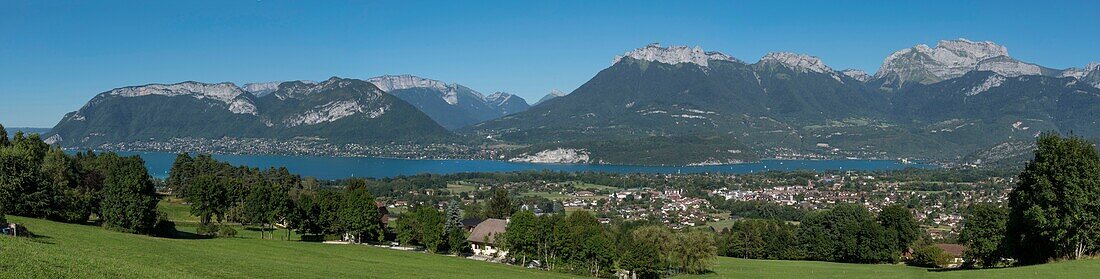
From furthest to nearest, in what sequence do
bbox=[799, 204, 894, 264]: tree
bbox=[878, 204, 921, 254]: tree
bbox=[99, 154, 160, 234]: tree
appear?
bbox=[878, 204, 921, 254]: tree, bbox=[799, 204, 894, 264]: tree, bbox=[99, 154, 160, 234]: tree

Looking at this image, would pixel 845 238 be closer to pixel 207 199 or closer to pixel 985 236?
pixel 985 236

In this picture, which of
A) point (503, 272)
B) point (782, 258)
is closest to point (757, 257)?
point (782, 258)

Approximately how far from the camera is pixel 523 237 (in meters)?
44.2

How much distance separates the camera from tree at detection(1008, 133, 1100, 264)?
28.5m

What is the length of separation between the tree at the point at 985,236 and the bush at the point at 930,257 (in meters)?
1.23

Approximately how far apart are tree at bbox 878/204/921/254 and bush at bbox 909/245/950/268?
10.5ft

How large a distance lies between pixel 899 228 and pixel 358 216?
3703 cm

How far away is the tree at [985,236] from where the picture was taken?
39.0m

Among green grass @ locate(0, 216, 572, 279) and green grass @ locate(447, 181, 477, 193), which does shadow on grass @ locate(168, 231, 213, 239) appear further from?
green grass @ locate(447, 181, 477, 193)

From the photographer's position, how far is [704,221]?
9556 cm

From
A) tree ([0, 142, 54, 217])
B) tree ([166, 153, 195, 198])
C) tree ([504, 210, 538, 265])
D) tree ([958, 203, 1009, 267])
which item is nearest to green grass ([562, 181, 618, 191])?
tree ([166, 153, 195, 198])

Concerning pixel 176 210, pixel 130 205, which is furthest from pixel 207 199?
pixel 130 205

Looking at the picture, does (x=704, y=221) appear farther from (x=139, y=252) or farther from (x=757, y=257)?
(x=139, y=252)

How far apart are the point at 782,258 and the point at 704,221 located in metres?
39.4
